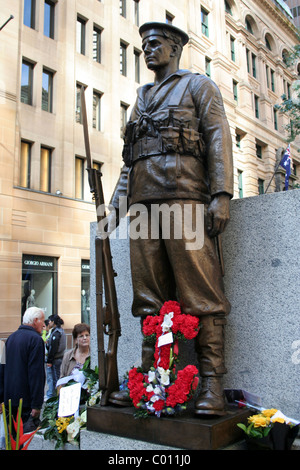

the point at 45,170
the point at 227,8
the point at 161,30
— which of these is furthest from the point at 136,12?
the point at 161,30

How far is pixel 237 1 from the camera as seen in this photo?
34406mm

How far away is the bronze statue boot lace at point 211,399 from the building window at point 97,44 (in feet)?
69.3

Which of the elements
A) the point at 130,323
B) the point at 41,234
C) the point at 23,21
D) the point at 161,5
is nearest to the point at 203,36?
Answer: the point at 161,5

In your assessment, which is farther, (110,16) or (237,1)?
(237,1)

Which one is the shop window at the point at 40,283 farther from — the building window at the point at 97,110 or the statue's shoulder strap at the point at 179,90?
the statue's shoulder strap at the point at 179,90

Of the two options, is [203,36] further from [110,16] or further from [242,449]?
[242,449]

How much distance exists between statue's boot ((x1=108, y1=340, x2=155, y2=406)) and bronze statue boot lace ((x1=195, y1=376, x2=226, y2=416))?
45 cm

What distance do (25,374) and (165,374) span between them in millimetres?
2312

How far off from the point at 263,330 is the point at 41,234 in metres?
15.5

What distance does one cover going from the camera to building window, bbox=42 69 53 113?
19281mm

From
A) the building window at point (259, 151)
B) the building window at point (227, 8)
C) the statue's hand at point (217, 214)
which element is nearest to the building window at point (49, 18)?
the building window at point (227, 8)

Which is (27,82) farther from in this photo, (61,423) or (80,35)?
(61,423)

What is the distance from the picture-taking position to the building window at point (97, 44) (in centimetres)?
2200

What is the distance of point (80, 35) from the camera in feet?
70.5
